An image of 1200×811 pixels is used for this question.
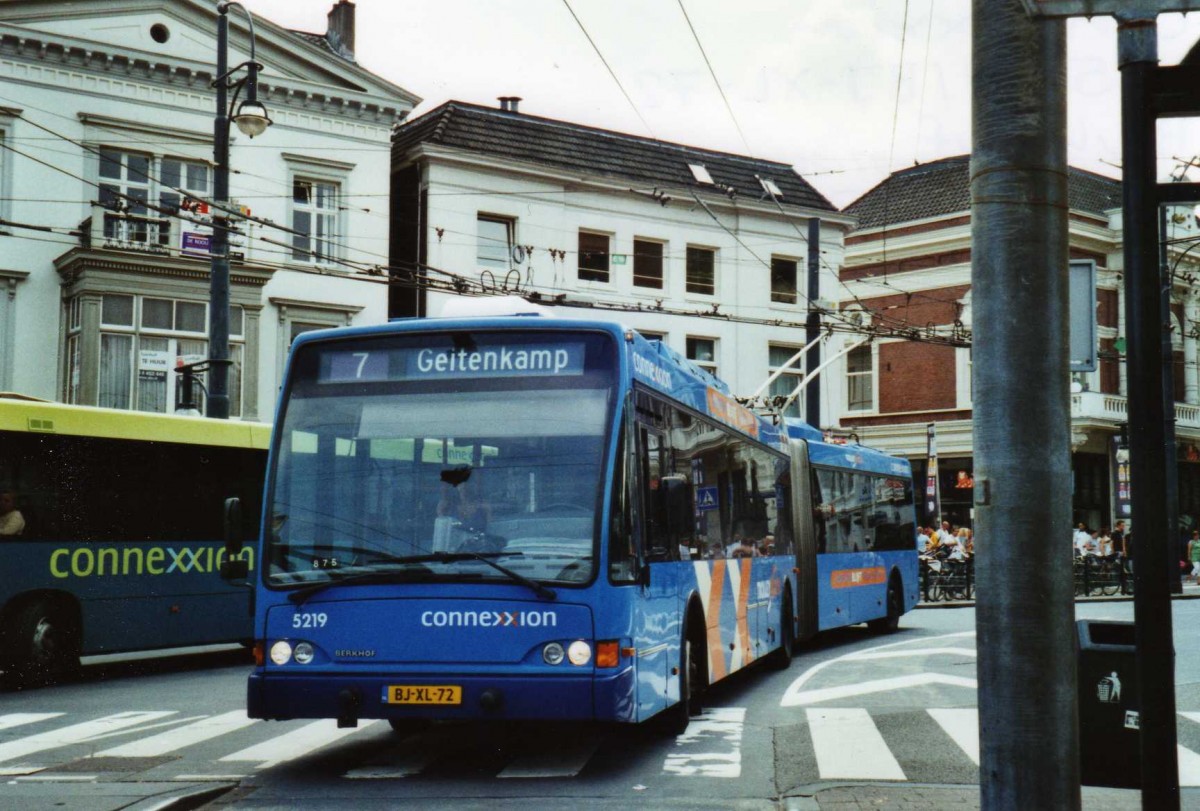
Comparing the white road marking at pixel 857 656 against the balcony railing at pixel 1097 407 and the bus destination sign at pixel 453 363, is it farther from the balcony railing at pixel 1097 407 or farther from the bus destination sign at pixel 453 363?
the balcony railing at pixel 1097 407

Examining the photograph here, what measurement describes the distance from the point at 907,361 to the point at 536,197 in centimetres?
1589

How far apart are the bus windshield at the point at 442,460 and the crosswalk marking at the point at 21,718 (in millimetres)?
4148

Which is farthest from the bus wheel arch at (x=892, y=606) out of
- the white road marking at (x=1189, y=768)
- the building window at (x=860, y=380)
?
the building window at (x=860, y=380)

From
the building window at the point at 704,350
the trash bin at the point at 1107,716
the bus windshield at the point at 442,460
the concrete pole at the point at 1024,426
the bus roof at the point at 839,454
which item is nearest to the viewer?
the concrete pole at the point at 1024,426

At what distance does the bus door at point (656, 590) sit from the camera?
30.4 feet

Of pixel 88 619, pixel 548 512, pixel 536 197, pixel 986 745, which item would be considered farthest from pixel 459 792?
pixel 536 197

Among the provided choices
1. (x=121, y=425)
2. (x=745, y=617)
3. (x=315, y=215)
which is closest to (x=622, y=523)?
(x=745, y=617)

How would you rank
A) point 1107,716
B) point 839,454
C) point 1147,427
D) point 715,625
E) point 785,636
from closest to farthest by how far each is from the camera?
point 1147,427 < point 1107,716 < point 715,625 < point 785,636 < point 839,454

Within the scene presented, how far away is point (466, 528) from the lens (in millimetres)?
8797

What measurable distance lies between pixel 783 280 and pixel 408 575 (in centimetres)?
3148

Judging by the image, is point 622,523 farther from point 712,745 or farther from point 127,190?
point 127,190

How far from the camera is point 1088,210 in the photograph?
45.4m

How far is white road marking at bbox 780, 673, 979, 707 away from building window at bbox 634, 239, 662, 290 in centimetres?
2228

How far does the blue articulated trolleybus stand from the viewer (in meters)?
8.63
